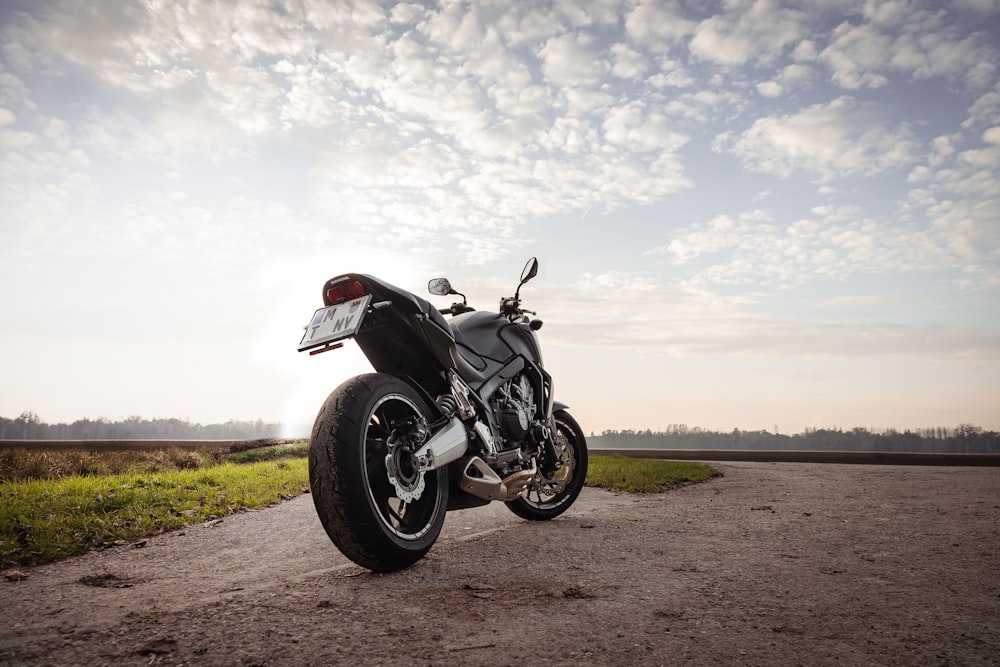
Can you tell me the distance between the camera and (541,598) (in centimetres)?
283

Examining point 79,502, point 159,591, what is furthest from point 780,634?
point 79,502

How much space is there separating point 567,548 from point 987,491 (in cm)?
648

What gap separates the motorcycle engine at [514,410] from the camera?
4.82 m

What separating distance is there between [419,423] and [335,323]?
757 mm

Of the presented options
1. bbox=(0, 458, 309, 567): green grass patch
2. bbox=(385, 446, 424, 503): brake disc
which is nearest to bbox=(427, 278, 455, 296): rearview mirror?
bbox=(385, 446, 424, 503): brake disc

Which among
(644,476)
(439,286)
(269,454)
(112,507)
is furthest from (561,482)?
(269,454)

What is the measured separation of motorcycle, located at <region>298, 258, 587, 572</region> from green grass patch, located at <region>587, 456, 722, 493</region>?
2.60 metres

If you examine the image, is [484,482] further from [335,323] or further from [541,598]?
[335,323]

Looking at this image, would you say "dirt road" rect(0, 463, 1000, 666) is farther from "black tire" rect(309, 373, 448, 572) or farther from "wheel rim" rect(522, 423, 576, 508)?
"wheel rim" rect(522, 423, 576, 508)

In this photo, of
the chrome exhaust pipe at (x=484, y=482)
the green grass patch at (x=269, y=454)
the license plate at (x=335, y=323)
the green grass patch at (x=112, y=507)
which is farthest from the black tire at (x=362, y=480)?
the green grass patch at (x=269, y=454)

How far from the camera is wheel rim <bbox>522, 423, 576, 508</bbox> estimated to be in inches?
215

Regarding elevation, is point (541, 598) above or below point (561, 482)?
below

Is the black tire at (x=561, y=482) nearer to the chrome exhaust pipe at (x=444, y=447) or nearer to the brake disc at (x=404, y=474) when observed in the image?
the chrome exhaust pipe at (x=444, y=447)

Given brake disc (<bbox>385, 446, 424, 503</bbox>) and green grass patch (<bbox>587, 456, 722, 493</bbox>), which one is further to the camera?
green grass patch (<bbox>587, 456, 722, 493</bbox>)
